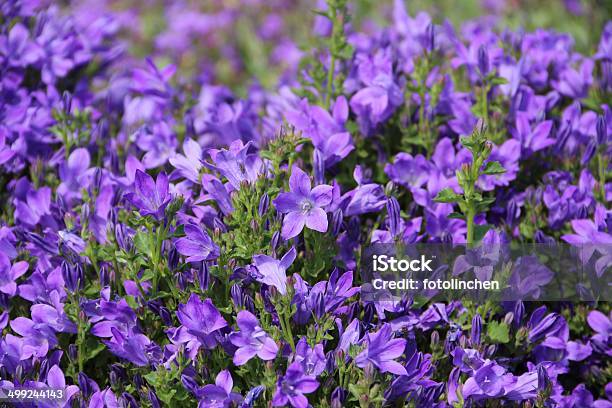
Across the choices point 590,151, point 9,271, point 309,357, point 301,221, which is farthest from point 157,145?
point 590,151

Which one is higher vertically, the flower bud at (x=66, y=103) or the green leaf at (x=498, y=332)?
the flower bud at (x=66, y=103)

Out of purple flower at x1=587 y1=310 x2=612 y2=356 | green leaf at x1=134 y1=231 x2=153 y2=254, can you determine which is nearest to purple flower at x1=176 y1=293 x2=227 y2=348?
green leaf at x1=134 y1=231 x2=153 y2=254

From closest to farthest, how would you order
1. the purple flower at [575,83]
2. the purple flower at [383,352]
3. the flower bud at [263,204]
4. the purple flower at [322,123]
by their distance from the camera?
1. the purple flower at [383,352]
2. the flower bud at [263,204]
3. the purple flower at [322,123]
4. the purple flower at [575,83]

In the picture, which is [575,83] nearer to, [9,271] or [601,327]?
[601,327]

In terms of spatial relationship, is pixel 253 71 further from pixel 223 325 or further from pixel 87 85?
pixel 223 325

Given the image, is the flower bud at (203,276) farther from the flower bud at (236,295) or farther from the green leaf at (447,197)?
the green leaf at (447,197)

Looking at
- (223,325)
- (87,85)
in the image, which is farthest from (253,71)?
(223,325)

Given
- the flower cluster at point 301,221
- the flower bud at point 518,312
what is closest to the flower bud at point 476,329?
the flower cluster at point 301,221
